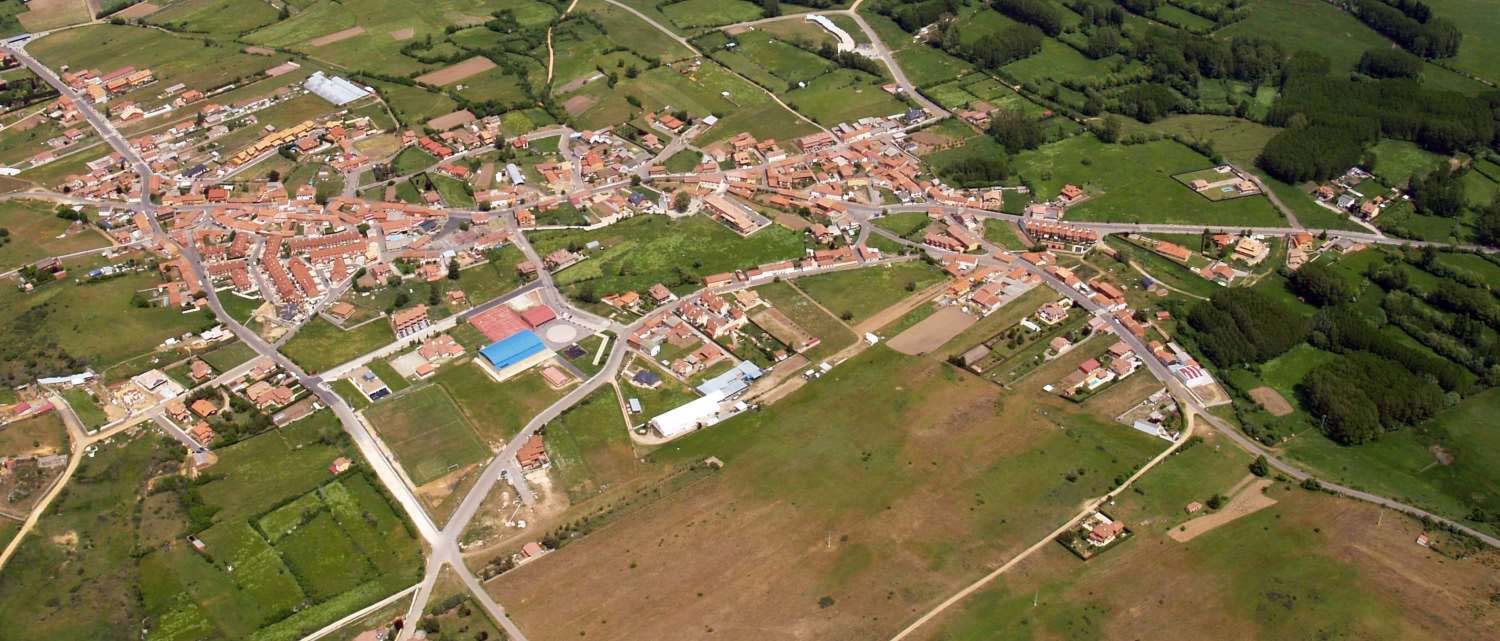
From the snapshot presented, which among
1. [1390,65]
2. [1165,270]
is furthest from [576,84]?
[1390,65]

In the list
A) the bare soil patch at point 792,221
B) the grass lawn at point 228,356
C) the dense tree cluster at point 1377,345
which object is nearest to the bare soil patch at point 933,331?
the bare soil patch at point 792,221

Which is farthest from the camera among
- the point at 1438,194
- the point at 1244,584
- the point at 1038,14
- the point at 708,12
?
the point at 708,12

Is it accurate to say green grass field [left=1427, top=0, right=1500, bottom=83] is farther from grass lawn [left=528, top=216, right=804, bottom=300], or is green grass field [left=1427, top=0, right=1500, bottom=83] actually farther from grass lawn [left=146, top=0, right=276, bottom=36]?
grass lawn [left=146, top=0, right=276, bottom=36]

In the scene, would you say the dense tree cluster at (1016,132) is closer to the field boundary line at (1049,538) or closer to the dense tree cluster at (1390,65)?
the dense tree cluster at (1390,65)

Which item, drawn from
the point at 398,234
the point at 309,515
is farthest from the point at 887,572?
the point at 398,234

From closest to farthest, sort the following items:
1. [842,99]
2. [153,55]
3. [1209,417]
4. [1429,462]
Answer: [1429,462] → [1209,417] → [842,99] → [153,55]

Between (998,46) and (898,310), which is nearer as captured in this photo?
(898,310)

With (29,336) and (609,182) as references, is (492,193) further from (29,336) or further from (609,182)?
(29,336)

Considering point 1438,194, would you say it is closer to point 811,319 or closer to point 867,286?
point 867,286
